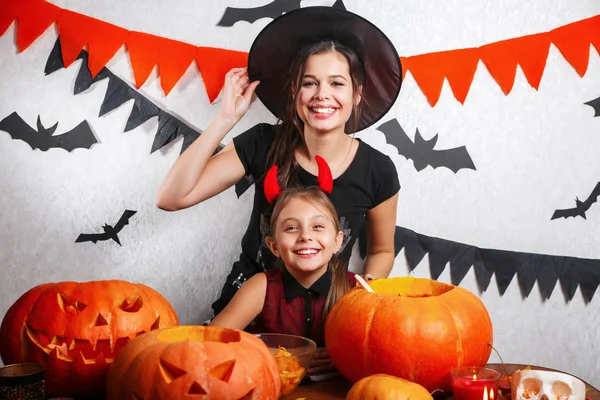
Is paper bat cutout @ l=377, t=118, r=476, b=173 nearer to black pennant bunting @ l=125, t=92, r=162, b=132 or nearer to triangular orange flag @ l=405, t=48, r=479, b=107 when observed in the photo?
triangular orange flag @ l=405, t=48, r=479, b=107

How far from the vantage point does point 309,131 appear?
1.75m

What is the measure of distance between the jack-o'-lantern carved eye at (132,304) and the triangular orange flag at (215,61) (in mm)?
881

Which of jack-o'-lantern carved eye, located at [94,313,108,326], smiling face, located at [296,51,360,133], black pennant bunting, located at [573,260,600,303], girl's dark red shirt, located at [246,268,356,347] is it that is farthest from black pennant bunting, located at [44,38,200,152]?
black pennant bunting, located at [573,260,600,303]

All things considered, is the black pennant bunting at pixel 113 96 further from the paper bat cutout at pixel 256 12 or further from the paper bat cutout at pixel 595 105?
the paper bat cutout at pixel 595 105

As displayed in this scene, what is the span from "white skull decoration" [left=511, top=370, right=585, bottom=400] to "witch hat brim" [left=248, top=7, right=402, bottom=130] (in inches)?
38.9

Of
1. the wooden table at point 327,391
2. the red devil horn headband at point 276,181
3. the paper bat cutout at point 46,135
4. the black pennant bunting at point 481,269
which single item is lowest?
the wooden table at point 327,391

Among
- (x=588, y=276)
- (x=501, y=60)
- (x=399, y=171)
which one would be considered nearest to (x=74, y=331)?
(x=399, y=171)

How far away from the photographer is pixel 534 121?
2.00 m

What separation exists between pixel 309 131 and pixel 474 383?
93 cm

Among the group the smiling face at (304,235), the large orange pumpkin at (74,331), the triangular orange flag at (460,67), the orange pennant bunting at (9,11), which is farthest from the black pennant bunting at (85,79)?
the triangular orange flag at (460,67)

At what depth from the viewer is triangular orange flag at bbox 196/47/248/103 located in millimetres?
1848

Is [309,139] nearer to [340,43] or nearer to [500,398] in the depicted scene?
[340,43]

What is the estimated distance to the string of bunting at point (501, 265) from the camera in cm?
198

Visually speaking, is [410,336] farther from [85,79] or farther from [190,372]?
[85,79]
